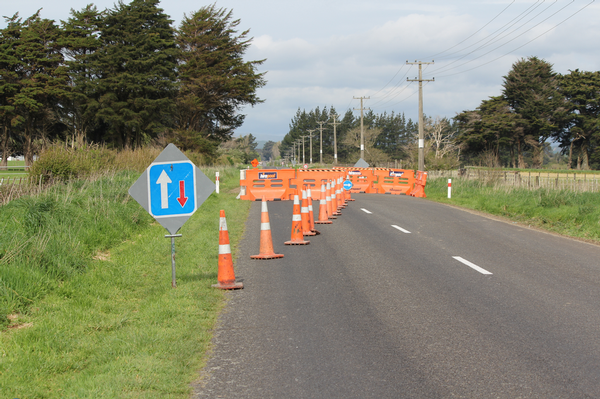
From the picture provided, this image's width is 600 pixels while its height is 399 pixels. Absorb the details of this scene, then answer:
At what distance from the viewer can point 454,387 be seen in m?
4.17

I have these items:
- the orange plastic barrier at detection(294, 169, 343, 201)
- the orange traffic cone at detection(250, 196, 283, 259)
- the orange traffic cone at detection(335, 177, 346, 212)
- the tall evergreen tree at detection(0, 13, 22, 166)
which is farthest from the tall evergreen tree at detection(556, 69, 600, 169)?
the orange traffic cone at detection(250, 196, 283, 259)

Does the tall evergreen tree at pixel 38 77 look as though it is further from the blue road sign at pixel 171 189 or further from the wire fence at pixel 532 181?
the blue road sign at pixel 171 189

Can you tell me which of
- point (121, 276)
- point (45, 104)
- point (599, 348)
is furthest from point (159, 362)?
point (45, 104)

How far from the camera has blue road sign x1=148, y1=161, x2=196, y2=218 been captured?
23.7 feet

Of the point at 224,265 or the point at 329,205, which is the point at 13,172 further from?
the point at 224,265

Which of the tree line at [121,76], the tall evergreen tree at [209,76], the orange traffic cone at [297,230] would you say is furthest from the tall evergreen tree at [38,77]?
the orange traffic cone at [297,230]

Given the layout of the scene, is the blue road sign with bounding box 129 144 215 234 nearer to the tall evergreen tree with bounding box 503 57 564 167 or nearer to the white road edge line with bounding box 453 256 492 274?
the white road edge line with bounding box 453 256 492 274

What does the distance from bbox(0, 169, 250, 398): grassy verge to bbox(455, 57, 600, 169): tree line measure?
65878 mm

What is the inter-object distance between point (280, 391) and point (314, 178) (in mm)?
20947

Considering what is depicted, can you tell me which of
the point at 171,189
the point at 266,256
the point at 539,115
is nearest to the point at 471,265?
the point at 266,256

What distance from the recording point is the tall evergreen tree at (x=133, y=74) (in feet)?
165

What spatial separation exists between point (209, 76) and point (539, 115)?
45.7 meters

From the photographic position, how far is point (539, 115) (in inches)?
2810

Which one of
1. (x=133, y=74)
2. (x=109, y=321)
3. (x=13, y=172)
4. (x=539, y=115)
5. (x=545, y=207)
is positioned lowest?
(x=109, y=321)
